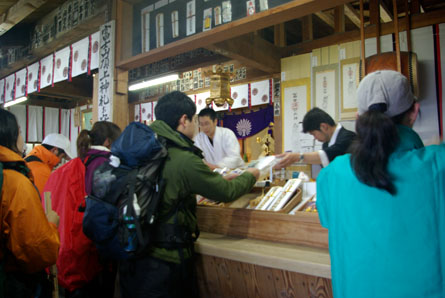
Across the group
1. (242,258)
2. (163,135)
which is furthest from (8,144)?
(242,258)

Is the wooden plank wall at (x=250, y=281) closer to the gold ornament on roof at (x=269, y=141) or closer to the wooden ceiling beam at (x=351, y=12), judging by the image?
the gold ornament on roof at (x=269, y=141)

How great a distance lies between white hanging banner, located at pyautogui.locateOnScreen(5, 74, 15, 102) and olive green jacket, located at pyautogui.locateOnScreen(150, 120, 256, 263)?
301 inches

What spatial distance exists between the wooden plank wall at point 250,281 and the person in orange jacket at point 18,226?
1.15m

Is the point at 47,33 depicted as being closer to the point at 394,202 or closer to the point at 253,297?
the point at 253,297

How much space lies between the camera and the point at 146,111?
933cm

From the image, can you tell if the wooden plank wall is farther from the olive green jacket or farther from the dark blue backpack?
the dark blue backpack

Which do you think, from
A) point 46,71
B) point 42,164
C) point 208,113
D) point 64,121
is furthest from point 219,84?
point 64,121

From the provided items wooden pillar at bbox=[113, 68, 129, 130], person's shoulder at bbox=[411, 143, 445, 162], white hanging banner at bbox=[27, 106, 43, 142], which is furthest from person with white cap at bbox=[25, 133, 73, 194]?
white hanging banner at bbox=[27, 106, 43, 142]

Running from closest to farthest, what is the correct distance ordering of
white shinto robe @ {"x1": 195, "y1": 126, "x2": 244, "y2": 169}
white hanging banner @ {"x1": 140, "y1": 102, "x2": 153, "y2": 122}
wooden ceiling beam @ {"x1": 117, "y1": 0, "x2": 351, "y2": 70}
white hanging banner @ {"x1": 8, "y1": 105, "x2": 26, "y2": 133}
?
wooden ceiling beam @ {"x1": 117, "y1": 0, "x2": 351, "y2": 70}, white shinto robe @ {"x1": 195, "y1": 126, "x2": 244, "y2": 169}, white hanging banner @ {"x1": 140, "y1": 102, "x2": 153, "y2": 122}, white hanging banner @ {"x1": 8, "y1": 105, "x2": 26, "y2": 133}

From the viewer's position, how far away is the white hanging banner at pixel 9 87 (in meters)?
8.09

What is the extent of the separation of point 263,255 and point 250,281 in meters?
0.29

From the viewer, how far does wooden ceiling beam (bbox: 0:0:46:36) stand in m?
5.30

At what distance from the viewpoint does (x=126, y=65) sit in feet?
15.9

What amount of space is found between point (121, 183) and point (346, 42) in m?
5.20
